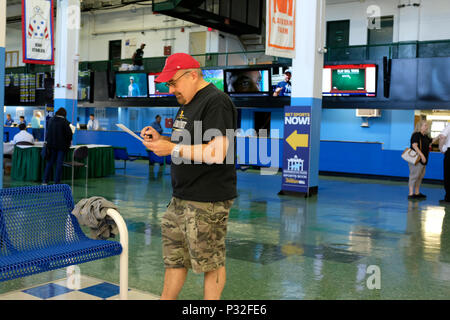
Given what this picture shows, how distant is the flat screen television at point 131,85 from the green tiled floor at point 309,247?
27.7 ft

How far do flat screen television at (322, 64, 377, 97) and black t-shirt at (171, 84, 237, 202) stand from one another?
11953 millimetres

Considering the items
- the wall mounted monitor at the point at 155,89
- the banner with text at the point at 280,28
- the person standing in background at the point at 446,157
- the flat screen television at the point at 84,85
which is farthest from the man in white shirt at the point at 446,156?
the flat screen television at the point at 84,85

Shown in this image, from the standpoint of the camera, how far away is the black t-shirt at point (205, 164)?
9.45 feet

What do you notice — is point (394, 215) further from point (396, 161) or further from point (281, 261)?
point (396, 161)

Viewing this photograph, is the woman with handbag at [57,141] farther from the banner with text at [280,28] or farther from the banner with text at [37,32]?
the banner with text at [280,28]

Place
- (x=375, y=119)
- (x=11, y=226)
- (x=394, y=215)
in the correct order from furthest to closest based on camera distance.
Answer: (x=375, y=119)
(x=394, y=215)
(x=11, y=226)

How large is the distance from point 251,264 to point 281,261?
34 cm

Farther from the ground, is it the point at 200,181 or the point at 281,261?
the point at 200,181

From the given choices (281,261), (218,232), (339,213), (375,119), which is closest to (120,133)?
(375,119)

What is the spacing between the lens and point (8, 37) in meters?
29.4

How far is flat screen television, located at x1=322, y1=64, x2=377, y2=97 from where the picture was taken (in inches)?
557

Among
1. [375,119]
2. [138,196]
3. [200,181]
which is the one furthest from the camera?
[375,119]

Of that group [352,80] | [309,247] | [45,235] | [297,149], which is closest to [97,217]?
[45,235]

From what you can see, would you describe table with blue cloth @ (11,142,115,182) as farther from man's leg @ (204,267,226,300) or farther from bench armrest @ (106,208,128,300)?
man's leg @ (204,267,226,300)
